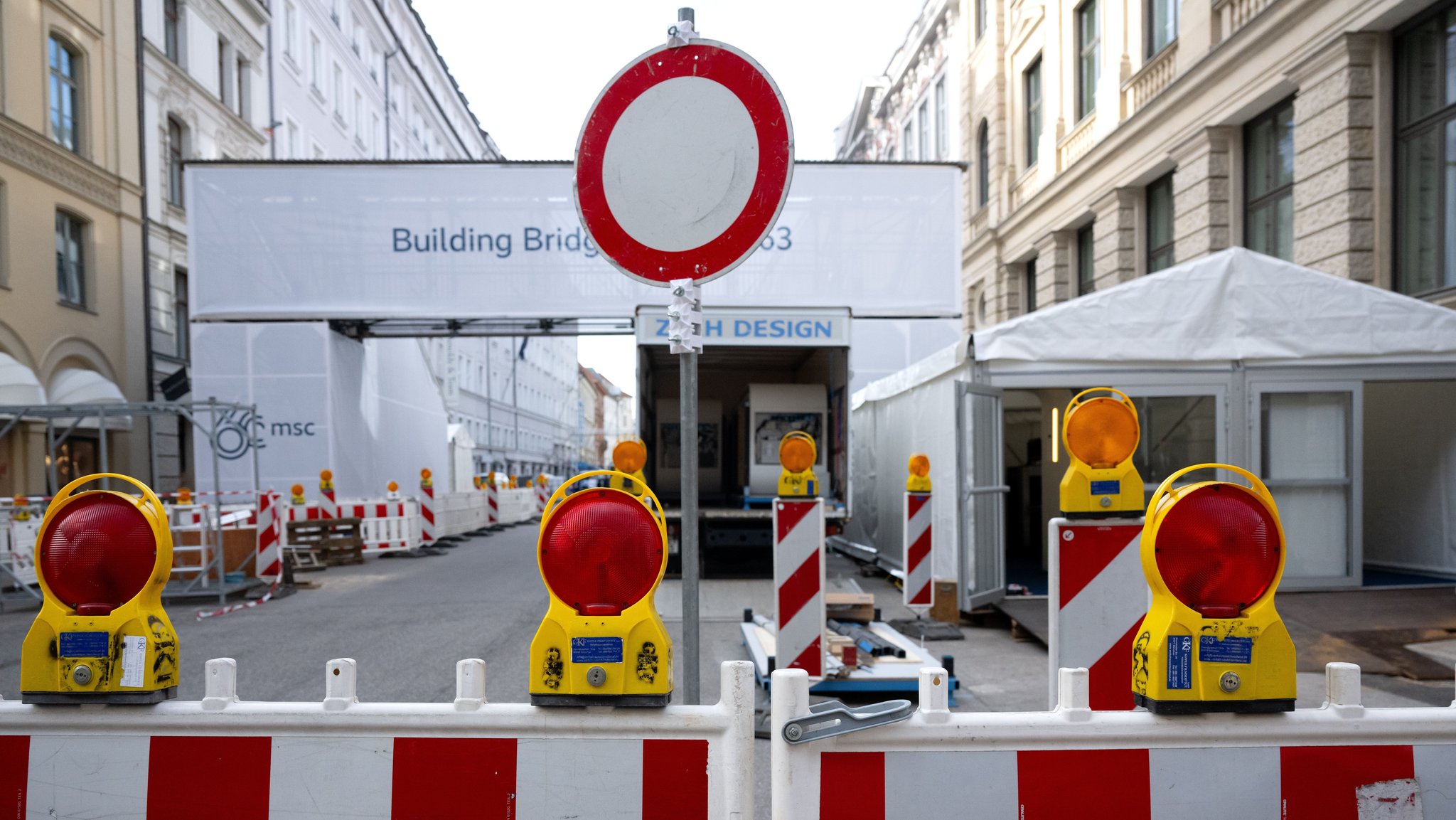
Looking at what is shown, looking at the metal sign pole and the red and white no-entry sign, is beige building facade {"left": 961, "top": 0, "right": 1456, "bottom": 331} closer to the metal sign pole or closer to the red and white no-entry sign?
the red and white no-entry sign

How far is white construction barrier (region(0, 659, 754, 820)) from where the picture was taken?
1973 mm

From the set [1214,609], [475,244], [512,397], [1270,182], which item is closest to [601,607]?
[1214,609]

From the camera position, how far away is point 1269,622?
2.09 meters

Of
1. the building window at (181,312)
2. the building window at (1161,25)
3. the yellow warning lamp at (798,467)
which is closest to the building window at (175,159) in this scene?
the building window at (181,312)

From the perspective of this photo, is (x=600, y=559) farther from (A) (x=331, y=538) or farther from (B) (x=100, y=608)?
(A) (x=331, y=538)

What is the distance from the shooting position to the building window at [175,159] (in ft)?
70.9

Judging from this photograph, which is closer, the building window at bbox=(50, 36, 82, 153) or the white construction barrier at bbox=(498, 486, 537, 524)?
the building window at bbox=(50, 36, 82, 153)

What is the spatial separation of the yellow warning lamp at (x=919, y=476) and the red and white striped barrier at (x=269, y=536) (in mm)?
7396

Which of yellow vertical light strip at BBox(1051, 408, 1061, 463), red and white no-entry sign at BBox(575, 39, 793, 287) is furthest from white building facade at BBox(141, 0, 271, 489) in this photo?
red and white no-entry sign at BBox(575, 39, 793, 287)

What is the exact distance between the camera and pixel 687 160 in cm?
248

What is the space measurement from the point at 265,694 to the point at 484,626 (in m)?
2.68

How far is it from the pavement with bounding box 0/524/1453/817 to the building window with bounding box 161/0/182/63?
15.2 m

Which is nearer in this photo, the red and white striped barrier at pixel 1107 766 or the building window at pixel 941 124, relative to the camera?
the red and white striped barrier at pixel 1107 766

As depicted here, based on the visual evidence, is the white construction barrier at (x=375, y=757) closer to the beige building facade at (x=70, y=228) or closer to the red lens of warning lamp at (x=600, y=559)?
the red lens of warning lamp at (x=600, y=559)
